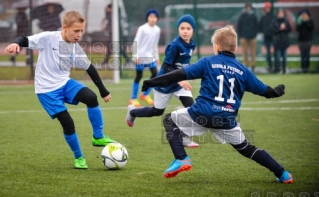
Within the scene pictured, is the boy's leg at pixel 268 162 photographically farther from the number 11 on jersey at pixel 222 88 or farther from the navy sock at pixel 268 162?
the number 11 on jersey at pixel 222 88

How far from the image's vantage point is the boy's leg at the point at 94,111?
6.23 metres

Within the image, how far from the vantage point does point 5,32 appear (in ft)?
52.4

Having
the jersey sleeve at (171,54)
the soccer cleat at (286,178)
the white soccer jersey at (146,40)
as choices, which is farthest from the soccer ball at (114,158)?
the white soccer jersey at (146,40)

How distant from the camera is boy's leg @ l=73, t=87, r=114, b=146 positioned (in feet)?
20.4

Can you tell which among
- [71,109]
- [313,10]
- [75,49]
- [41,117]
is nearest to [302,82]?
[313,10]

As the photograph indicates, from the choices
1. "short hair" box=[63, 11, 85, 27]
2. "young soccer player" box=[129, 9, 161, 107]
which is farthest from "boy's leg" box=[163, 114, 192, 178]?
"young soccer player" box=[129, 9, 161, 107]

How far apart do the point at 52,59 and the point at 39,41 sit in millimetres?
243

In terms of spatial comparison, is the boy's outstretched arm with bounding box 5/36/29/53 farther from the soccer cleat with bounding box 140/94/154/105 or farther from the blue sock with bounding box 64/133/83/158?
the soccer cleat with bounding box 140/94/154/105

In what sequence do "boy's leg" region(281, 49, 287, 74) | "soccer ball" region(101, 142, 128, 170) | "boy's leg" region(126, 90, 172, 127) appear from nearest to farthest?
"soccer ball" region(101, 142, 128, 170), "boy's leg" region(126, 90, 172, 127), "boy's leg" region(281, 49, 287, 74)

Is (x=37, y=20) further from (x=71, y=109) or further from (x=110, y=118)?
(x=110, y=118)

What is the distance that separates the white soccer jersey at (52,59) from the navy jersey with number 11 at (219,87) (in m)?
1.65

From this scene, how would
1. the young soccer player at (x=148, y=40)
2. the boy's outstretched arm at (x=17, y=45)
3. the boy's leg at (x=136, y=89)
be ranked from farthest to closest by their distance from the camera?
the young soccer player at (x=148, y=40) → the boy's leg at (x=136, y=89) → the boy's outstretched arm at (x=17, y=45)

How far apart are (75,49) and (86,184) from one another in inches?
70.9

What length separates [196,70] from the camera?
5.23 m
